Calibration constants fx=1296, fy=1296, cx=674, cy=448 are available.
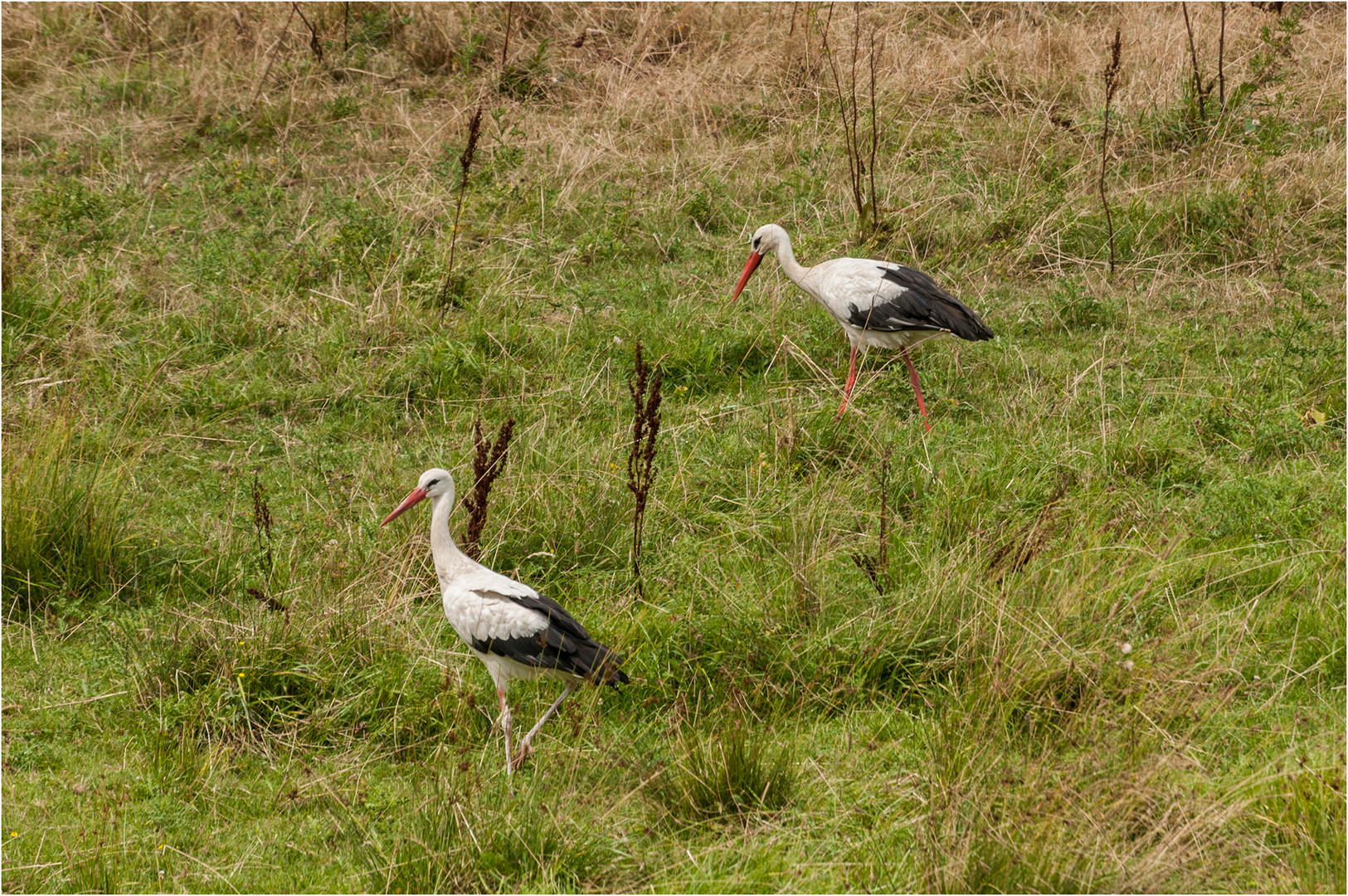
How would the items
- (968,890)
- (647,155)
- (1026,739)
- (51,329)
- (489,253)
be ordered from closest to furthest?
(968,890)
(1026,739)
(51,329)
(489,253)
(647,155)

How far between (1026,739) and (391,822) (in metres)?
1.99

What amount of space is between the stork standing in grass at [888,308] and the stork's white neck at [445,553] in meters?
2.36

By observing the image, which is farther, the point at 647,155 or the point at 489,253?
the point at 647,155

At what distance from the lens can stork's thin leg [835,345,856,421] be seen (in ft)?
20.4

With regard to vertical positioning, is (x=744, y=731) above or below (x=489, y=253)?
below

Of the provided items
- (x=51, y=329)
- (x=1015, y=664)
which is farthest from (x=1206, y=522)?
(x=51, y=329)

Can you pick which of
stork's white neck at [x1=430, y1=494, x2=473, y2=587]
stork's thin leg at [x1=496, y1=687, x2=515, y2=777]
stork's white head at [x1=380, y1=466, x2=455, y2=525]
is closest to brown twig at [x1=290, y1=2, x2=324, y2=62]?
stork's white head at [x1=380, y1=466, x2=455, y2=525]

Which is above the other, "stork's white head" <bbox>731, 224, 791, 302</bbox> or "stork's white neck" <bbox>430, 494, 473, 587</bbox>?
"stork's white head" <bbox>731, 224, 791, 302</bbox>

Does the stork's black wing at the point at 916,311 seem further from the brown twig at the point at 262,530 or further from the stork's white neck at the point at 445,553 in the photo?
the brown twig at the point at 262,530

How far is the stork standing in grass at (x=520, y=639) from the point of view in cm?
429

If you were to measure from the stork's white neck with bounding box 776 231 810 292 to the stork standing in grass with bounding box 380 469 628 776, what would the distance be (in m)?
3.54

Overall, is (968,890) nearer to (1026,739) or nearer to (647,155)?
(1026,739)

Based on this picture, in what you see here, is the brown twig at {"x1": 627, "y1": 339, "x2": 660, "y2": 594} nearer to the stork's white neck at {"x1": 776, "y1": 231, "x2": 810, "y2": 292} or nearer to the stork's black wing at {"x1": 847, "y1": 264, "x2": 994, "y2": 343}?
the stork's black wing at {"x1": 847, "y1": 264, "x2": 994, "y2": 343}

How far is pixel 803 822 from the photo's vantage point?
375 centimetres
